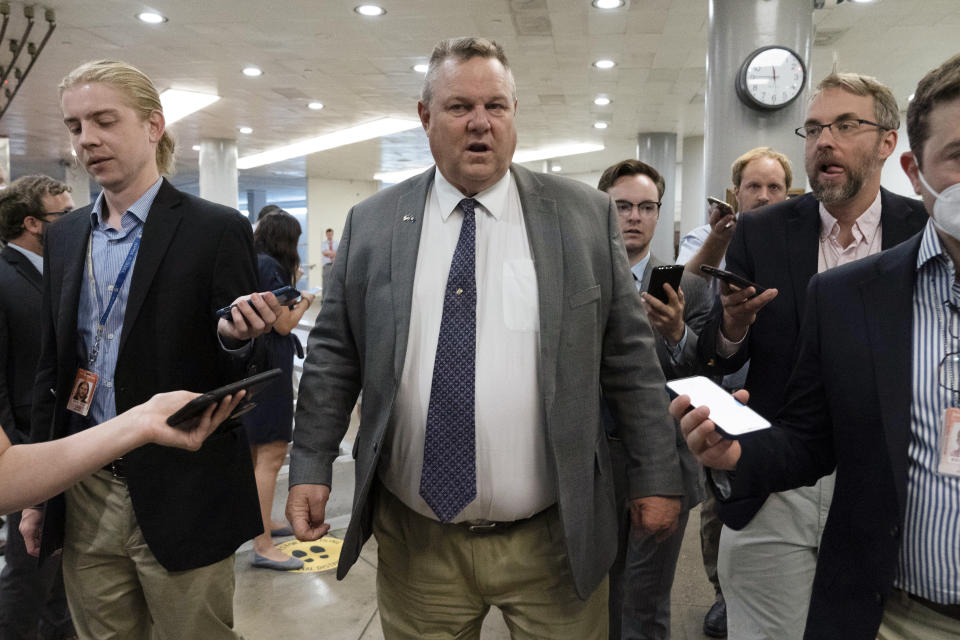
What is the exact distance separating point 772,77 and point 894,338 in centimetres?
475

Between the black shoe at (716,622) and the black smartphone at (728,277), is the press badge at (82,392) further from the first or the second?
the black shoe at (716,622)

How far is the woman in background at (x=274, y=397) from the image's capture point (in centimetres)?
370

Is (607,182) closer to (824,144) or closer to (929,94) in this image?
(824,144)

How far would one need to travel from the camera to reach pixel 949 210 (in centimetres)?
120

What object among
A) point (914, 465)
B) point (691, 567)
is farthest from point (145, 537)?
point (691, 567)

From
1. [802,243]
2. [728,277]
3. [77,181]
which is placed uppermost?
[77,181]

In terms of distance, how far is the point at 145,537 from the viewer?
185cm

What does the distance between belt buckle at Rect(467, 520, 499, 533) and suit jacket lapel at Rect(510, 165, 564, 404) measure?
0.35m

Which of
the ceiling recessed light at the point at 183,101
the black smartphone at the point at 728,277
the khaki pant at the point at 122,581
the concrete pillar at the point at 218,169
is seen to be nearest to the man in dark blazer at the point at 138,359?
the khaki pant at the point at 122,581

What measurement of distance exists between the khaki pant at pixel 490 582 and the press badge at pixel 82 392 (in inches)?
36.0

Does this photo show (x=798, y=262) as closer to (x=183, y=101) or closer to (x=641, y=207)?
(x=641, y=207)

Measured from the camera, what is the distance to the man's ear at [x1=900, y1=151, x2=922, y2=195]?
1286 mm

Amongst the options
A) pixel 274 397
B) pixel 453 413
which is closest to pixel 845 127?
pixel 453 413

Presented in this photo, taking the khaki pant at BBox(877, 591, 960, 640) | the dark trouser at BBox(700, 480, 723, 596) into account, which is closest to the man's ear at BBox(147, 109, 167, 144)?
the khaki pant at BBox(877, 591, 960, 640)
